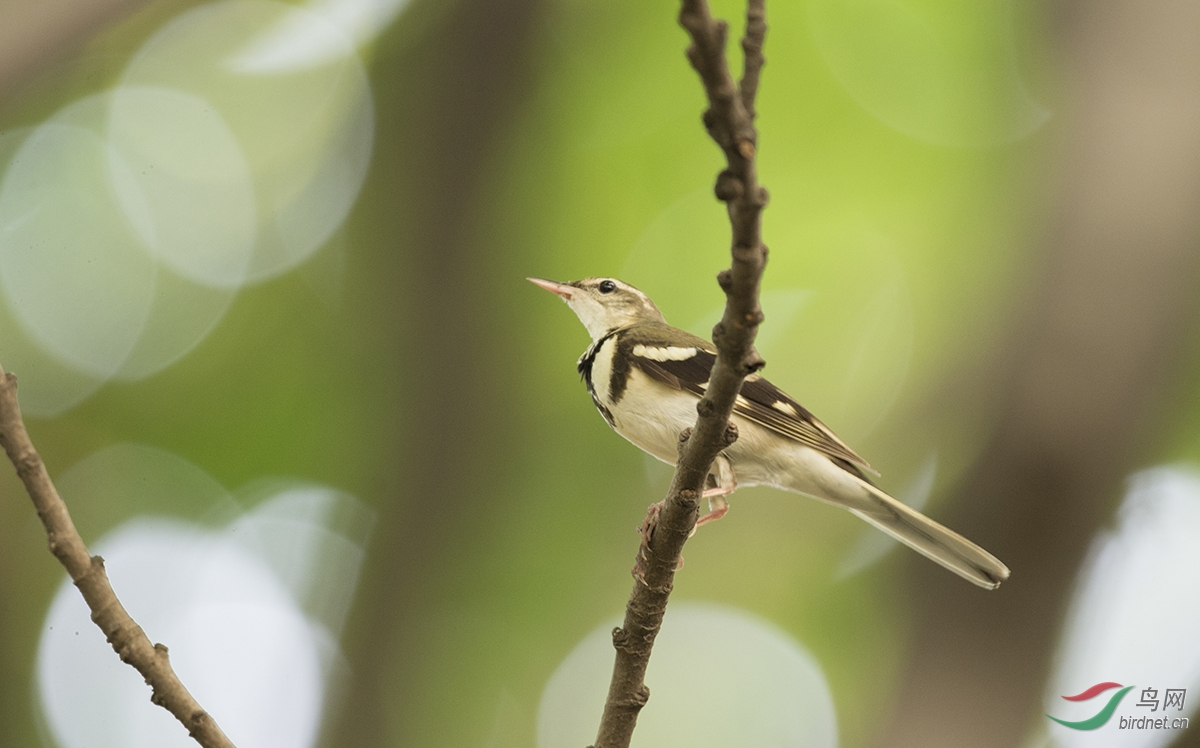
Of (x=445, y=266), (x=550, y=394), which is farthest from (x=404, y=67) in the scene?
→ (x=550, y=394)

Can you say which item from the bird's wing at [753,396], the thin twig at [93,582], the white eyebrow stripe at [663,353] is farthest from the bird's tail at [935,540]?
the thin twig at [93,582]

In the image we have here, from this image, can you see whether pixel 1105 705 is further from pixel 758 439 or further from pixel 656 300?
pixel 656 300

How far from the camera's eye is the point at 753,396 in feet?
7.49

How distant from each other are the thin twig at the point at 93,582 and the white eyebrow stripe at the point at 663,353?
4.34ft

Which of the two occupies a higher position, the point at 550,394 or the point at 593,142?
the point at 593,142

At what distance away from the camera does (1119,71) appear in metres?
2.98

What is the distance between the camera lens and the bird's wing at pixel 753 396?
2.25 m

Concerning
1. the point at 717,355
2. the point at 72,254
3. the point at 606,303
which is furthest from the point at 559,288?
the point at 72,254

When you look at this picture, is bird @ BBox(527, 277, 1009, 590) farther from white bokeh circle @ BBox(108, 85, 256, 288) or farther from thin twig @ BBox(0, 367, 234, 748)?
white bokeh circle @ BBox(108, 85, 256, 288)

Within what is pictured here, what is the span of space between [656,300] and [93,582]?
7.10 ft

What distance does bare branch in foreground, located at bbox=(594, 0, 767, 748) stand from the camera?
0.96 metres

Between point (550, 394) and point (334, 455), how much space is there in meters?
0.86

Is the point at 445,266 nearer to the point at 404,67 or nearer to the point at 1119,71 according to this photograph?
the point at 404,67

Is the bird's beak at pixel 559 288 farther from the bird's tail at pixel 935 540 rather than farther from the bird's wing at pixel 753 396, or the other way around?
the bird's tail at pixel 935 540
